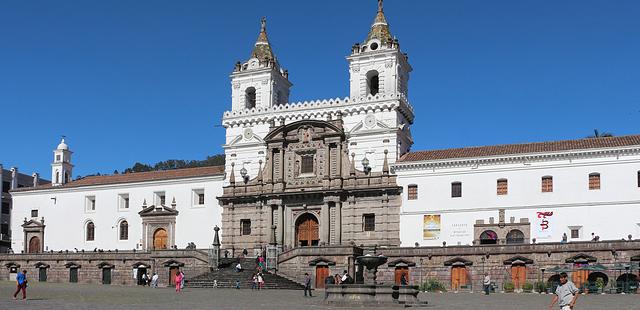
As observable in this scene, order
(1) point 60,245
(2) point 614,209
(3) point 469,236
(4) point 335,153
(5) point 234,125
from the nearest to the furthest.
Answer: (2) point 614,209 → (3) point 469,236 → (4) point 335,153 → (5) point 234,125 → (1) point 60,245

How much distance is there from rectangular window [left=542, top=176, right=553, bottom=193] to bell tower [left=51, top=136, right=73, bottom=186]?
1661 inches

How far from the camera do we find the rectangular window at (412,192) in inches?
2255

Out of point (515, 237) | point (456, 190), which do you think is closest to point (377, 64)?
point (456, 190)

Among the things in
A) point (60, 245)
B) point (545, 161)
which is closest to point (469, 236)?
point (545, 161)

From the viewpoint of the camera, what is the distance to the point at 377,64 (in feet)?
199

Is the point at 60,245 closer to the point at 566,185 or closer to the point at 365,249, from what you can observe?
the point at 365,249

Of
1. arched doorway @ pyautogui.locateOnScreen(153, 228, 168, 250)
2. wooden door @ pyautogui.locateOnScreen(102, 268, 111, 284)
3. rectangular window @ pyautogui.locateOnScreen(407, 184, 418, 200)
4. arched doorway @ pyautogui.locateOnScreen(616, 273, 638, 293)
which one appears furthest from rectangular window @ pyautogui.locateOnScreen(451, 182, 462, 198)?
wooden door @ pyautogui.locateOnScreen(102, 268, 111, 284)

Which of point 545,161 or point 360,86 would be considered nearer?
point 545,161

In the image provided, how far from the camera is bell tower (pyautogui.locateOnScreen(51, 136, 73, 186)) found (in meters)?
72.7

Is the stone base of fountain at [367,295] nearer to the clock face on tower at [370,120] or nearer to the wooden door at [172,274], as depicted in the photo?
the clock face on tower at [370,120]

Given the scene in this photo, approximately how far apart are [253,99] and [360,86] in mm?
9980

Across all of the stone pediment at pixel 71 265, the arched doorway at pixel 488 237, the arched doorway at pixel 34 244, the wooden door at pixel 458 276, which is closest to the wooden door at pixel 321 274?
the wooden door at pixel 458 276

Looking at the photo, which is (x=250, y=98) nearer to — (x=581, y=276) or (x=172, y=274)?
(x=172, y=274)

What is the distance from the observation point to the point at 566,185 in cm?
5316
